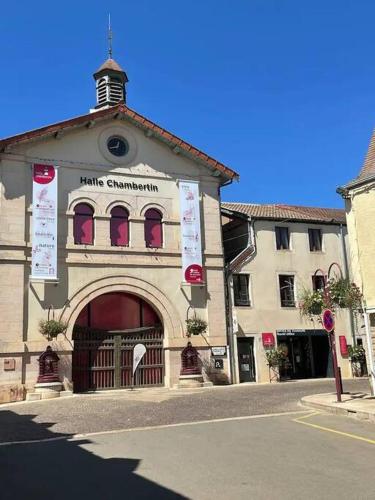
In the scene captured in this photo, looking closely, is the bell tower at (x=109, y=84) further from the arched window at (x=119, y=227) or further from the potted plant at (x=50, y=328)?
the potted plant at (x=50, y=328)

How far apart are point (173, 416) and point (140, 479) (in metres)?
7.16

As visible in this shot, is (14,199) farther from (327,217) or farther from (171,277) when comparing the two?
(327,217)

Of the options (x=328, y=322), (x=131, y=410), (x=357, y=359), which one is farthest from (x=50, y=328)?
(x=357, y=359)

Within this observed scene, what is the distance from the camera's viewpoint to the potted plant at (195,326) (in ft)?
82.3

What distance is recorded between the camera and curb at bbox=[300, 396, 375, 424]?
514 inches

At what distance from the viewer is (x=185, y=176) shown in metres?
27.3

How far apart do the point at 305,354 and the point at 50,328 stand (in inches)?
532

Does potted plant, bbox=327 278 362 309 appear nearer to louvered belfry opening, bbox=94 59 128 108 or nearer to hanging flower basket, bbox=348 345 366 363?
hanging flower basket, bbox=348 345 366 363

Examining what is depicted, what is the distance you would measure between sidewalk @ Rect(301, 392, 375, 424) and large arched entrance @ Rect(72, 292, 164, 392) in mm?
9782

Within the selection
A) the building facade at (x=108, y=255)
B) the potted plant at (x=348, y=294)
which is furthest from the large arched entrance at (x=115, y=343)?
the potted plant at (x=348, y=294)

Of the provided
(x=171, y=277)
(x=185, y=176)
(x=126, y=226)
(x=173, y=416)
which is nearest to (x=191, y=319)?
(x=171, y=277)

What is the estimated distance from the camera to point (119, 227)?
2533 cm

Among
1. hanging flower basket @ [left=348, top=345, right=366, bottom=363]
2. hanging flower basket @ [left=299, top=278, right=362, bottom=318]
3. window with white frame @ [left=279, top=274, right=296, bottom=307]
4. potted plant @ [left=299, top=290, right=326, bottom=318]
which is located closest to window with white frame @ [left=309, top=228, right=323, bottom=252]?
window with white frame @ [left=279, top=274, right=296, bottom=307]

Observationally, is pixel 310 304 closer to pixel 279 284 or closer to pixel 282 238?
pixel 279 284
